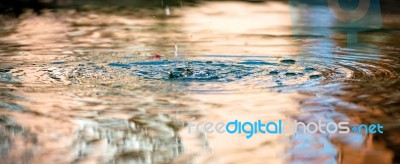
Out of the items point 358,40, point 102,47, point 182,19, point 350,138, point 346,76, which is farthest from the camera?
point 182,19

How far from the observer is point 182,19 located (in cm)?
862

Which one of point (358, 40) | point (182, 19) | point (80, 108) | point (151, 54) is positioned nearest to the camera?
point (80, 108)

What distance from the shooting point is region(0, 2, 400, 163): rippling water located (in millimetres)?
2637

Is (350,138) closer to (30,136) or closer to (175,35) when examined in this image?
(30,136)

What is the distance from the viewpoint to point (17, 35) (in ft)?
22.4

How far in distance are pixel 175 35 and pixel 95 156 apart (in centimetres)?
438

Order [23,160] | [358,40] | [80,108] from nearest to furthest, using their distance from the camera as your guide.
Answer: [23,160], [80,108], [358,40]

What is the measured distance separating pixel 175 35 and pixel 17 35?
5.18ft

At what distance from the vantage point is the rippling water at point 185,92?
2637 mm

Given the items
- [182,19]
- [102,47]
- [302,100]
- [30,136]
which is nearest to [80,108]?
[30,136]

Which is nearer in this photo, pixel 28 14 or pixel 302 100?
pixel 302 100

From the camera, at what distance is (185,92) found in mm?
3764

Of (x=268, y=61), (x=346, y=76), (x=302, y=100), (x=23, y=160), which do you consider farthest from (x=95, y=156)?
(x=268, y=61)

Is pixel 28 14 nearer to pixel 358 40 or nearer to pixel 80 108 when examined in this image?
pixel 358 40
